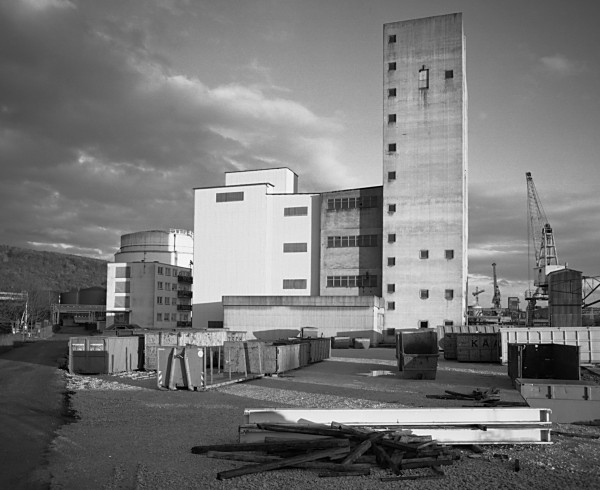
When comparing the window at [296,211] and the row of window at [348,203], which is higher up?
the row of window at [348,203]

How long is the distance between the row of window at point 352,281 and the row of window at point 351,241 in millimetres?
3719

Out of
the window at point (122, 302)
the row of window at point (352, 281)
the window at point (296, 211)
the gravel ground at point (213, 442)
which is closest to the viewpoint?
the gravel ground at point (213, 442)

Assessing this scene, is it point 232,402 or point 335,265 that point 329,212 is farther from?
point 232,402

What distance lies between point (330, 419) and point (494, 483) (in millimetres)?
3683

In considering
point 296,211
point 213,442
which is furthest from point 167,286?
point 213,442

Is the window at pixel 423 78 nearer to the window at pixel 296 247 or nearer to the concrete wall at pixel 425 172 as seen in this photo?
the concrete wall at pixel 425 172

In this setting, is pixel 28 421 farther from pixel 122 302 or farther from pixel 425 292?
pixel 122 302

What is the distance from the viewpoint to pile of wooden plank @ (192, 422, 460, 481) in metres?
10.1

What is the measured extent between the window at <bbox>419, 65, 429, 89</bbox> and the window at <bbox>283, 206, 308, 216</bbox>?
1995cm

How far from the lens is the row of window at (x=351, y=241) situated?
2734 inches

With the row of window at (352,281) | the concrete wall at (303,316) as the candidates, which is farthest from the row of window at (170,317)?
the row of window at (352,281)

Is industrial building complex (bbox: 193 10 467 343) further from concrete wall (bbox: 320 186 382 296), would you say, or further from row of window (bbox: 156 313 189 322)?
row of window (bbox: 156 313 189 322)

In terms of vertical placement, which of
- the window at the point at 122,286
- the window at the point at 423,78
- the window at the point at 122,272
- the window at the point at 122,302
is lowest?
the window at the point at 122,302

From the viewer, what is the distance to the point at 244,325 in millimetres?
65000
